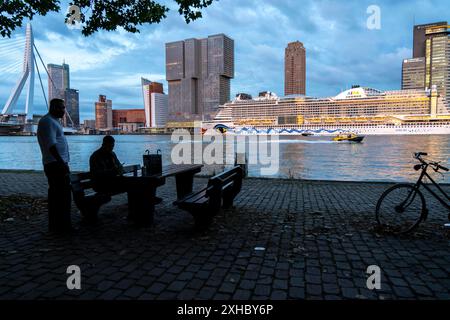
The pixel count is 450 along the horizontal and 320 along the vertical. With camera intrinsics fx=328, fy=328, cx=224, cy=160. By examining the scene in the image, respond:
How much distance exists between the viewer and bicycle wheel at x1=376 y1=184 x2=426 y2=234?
182 inches

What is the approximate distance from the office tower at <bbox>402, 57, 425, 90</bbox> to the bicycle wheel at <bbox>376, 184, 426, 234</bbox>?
179m

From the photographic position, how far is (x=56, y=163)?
4.20 meters

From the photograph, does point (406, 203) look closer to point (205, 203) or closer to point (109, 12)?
point (205, 203)

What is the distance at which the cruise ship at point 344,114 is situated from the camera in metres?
90.8

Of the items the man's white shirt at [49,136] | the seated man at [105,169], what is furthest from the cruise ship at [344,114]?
the man's white shirt at [49,136]

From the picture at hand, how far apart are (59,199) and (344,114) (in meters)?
101

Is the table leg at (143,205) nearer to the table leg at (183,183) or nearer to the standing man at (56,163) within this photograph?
the standing man at (56,163)

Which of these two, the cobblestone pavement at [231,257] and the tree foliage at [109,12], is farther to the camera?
the tree foliage at [109,12]

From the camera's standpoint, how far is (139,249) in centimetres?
386

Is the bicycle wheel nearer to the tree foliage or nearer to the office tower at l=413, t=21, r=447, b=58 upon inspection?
the tree foliage

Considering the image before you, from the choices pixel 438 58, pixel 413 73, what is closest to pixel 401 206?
pixel 438 58

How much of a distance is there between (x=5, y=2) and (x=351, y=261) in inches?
257

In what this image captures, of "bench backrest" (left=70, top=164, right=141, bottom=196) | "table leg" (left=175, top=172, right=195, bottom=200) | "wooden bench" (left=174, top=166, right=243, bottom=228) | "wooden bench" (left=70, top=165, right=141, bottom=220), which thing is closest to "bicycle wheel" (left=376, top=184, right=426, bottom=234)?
"wooden bench" (left=174, top=166, right=243, bottom=228)
